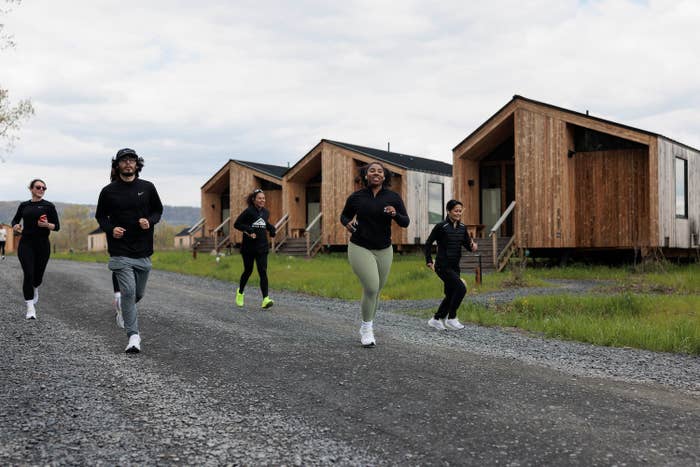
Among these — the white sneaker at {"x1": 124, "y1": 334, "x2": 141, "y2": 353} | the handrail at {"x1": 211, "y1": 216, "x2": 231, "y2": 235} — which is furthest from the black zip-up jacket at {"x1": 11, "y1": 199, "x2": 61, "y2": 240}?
the handrail at {"x1": 211, "y1": 216, "x2": 231, "y2": 235}

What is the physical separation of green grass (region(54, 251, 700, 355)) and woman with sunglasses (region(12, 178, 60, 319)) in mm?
5846

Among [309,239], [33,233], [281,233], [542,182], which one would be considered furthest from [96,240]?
[33,233]

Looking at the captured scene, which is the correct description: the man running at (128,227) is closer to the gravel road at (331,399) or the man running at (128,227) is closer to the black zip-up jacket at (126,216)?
the black zip-up jacket at (126,216)

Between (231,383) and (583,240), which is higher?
(583,240)

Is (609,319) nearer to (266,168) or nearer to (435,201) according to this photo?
(435,201)

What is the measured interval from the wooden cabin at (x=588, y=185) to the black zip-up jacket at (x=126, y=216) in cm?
1409

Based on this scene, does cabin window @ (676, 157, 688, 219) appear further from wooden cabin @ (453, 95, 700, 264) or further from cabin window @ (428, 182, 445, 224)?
cabin window @ (428, 182, 445, 224)

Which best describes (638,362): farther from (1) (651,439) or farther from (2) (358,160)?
(2) (358,160)

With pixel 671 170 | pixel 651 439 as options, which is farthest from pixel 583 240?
pixel 651 439

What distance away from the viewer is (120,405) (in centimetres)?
417

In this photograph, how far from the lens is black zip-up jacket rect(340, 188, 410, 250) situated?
6473mm

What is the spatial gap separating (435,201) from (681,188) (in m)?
10.2

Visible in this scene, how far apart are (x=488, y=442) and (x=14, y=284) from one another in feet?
42.1

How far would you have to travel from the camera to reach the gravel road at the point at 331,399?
11.0 ft
